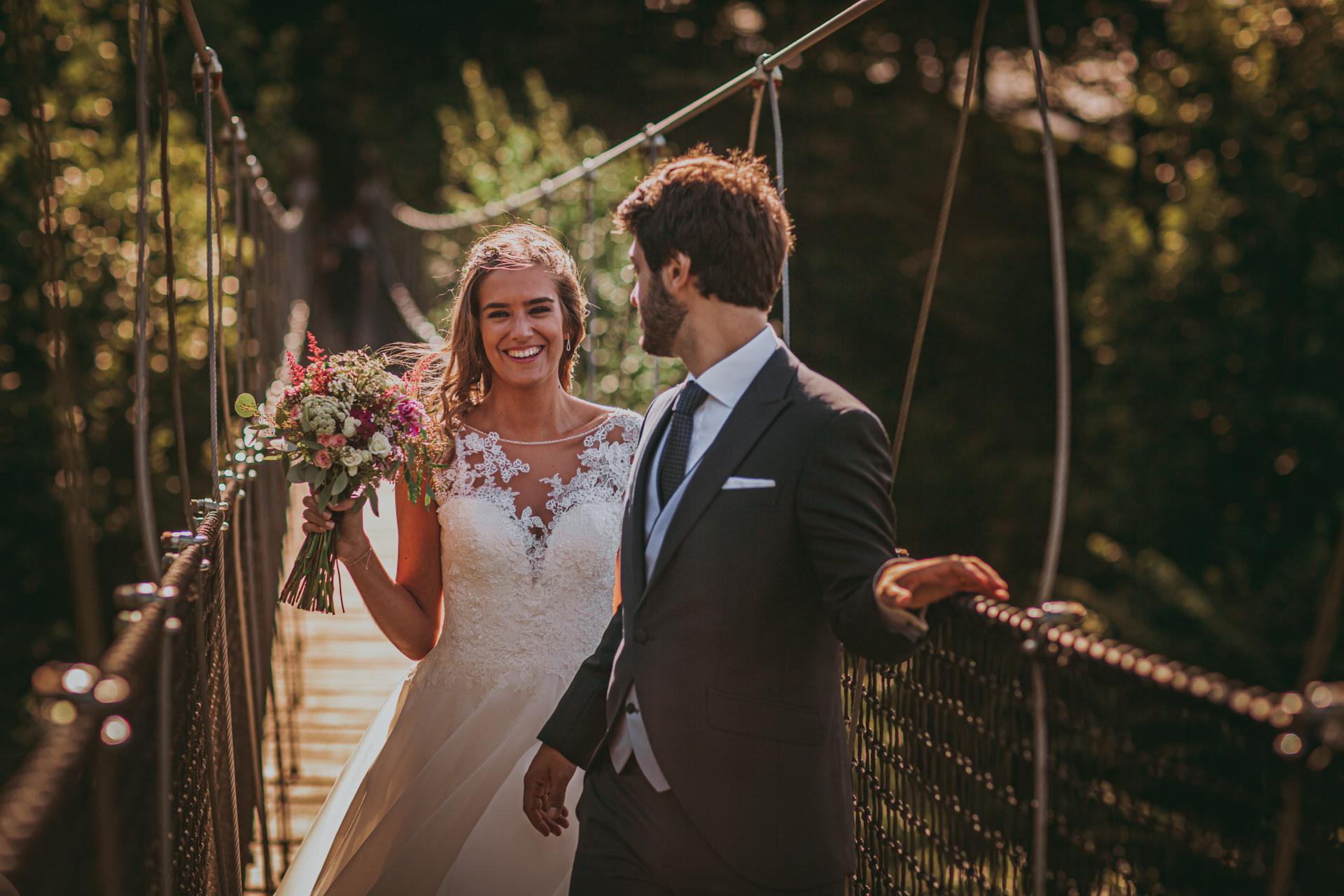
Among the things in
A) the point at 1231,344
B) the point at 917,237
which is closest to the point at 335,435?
the point at 1231,344

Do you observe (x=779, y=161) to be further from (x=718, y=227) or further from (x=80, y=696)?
(x=80, y=696)

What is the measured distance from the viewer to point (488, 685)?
2.33 meters

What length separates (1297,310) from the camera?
434 inches

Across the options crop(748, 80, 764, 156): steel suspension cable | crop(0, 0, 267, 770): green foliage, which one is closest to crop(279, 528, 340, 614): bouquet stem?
crop(748, 80, 764, 156): steel suspension cable

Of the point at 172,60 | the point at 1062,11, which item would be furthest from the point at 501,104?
the point at 1062,11

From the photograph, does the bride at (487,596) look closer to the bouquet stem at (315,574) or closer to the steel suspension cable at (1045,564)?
the bouquet stem at (315,574)

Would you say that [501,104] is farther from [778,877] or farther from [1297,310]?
[778,877]

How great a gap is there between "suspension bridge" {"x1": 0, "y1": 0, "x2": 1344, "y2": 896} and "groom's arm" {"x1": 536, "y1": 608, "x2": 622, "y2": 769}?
1.28 ft

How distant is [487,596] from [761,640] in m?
1.08

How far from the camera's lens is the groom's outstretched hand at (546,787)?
5.61 feet

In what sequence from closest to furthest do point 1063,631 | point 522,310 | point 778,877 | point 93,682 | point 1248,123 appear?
point 93,682 → point 1063,631 → point 778,877 → point 522,310 → point 1248,123

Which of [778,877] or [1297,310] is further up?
[1297,310]

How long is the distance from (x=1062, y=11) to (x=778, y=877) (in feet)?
54.7

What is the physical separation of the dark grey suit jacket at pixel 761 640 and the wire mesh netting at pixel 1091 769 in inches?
6.7
